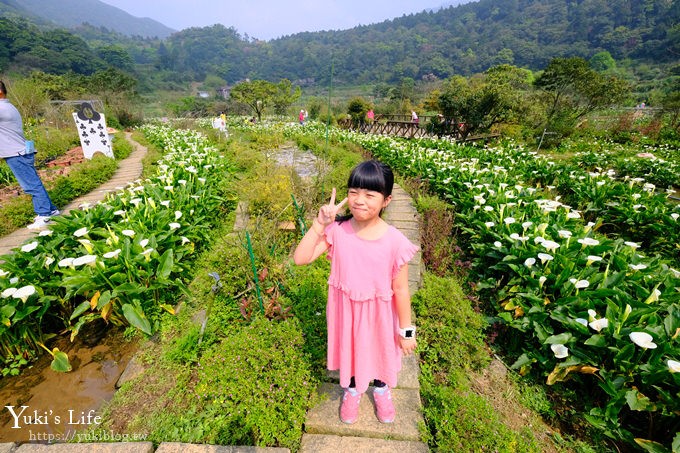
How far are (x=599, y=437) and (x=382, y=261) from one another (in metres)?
2.18

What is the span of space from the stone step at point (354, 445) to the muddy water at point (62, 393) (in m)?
1.57

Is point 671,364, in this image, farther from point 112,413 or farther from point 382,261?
point 112,413

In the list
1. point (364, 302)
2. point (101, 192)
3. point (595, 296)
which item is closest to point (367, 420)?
point (364, 302)

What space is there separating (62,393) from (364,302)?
8.62ft

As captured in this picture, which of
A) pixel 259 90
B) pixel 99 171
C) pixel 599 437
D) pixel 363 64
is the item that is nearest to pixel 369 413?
pixel 599 437

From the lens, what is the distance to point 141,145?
1425cm

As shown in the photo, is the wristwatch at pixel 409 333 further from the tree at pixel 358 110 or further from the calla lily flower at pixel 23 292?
the tree at pixel 358 110

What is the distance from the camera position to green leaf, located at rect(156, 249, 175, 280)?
2.87m

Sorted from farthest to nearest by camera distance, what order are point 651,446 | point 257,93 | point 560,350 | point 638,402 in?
point 257,93
point 560,350
point 638,402
point 651,446

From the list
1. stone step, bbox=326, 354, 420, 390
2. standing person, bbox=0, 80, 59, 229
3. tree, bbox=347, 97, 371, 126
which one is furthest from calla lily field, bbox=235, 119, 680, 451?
tree, bbox=347, 97, 371, 126

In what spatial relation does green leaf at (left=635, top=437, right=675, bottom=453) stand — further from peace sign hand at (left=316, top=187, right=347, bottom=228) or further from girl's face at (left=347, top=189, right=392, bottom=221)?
peace sign hand at (left=316, top=187, right=347, bottom=228)

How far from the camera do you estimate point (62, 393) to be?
7.73 ft

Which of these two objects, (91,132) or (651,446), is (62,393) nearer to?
(651,446)

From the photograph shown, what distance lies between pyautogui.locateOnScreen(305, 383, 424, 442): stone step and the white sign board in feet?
35.3
